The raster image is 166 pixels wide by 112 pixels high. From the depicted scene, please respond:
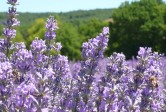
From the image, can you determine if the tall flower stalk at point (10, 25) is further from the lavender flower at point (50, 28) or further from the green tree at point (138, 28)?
the green tree at point (138, 28)

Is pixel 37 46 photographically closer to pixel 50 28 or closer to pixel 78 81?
pixel 78 81

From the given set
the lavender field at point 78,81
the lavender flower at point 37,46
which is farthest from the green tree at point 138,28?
the lavender flower at point 37,46

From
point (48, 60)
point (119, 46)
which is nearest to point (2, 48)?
point (48, 60)

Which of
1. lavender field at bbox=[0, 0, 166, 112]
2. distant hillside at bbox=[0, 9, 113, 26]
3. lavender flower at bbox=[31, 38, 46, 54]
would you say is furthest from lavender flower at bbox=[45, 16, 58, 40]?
distant hillside at bbox=[0, 9, 113, 26]

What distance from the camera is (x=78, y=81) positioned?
5.24m

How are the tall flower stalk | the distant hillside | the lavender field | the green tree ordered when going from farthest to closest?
the distant hillside
the green tree
the tall flower stalk
the lavender field

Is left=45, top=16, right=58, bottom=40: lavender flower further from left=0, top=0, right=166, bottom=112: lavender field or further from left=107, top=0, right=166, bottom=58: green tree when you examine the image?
left=107, top=0, right=166, bottom=58: green tree

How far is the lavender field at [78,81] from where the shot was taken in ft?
11.3

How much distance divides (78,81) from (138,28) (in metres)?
40.4

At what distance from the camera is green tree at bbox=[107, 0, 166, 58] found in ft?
142

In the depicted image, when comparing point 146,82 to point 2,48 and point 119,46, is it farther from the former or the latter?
point 119,46

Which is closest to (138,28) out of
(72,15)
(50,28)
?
(50,28)

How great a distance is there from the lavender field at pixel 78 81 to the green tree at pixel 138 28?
35.5 metres

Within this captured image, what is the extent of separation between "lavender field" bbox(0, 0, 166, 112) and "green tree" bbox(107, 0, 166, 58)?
3555cm
